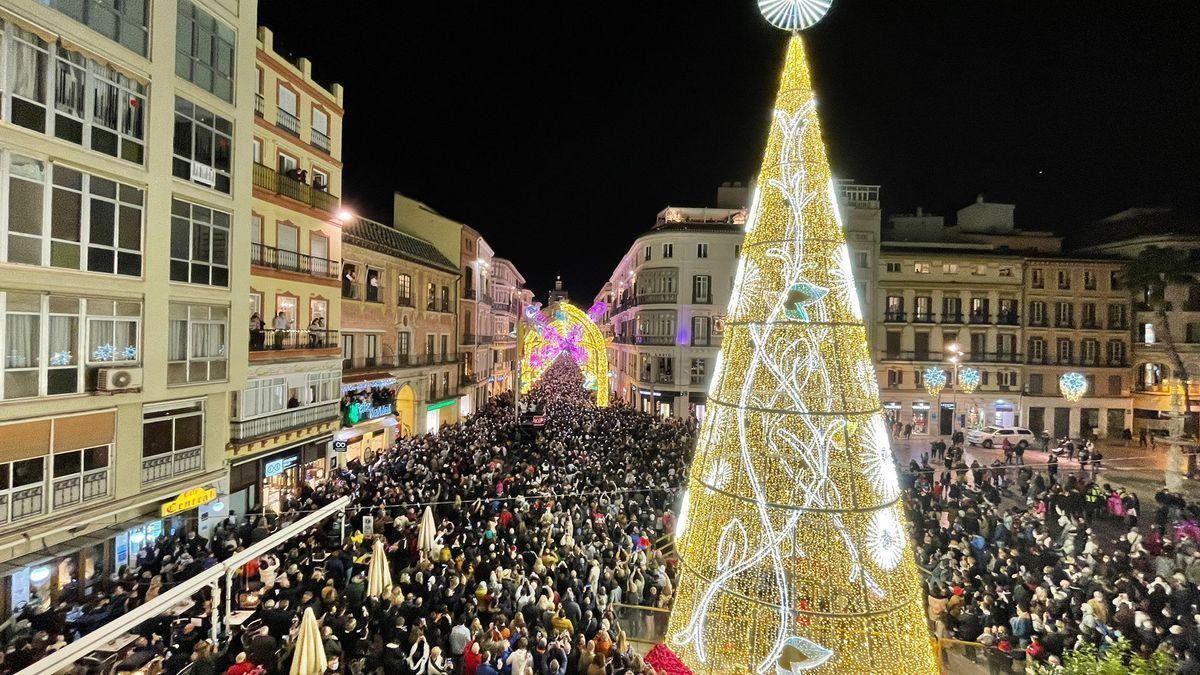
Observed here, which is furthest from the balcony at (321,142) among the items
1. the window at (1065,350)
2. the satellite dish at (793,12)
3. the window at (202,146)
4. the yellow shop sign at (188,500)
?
the window at (1065,350)

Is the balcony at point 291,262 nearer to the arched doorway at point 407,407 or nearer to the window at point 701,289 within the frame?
the arched doorway at point 407,407

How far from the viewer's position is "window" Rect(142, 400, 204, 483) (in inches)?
493

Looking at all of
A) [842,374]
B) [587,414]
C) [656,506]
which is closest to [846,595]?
[842,374]

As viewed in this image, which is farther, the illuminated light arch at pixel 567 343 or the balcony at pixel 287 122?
the illuminated light arch at pixel 567 343

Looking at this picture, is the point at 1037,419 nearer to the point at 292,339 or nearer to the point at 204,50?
the point at 292,339

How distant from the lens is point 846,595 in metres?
7.07

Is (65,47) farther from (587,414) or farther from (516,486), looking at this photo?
(587,414)

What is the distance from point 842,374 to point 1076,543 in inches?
458

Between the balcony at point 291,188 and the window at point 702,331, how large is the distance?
25.1m

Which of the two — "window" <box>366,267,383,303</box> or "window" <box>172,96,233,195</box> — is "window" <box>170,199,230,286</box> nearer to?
"window" <box>172,96,233,195</box>

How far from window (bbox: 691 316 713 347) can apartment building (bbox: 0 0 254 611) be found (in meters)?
29.4

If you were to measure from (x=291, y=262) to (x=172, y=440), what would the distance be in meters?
8.25

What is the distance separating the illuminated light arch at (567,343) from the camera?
40.5m

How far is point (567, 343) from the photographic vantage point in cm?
4278
